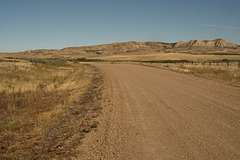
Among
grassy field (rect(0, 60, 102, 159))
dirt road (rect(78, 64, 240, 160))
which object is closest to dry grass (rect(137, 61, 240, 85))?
dirt road (rect(78, 64, 240, 160))

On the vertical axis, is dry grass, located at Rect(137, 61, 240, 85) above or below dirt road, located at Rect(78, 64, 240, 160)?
above

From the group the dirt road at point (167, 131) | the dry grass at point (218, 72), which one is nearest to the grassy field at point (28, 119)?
the dirt road at point (167, 131)

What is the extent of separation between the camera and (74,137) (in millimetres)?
4730

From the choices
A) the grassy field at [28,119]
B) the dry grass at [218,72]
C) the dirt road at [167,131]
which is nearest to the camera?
the dirt road at [167,131]

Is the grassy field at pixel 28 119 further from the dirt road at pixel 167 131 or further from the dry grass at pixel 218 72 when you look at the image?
the dry grass at pixel 218 72

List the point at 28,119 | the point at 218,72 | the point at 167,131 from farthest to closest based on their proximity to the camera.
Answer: the point at 218,72 → the point at 28,119 → the point at 167,131

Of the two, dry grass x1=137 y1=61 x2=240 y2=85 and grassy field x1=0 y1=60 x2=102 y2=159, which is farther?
dry grass x1=137 y1=61 x2=240 y2=85

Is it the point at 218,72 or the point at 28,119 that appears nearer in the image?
the point at 28,119

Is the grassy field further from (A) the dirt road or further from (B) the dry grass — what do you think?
(B) the dry grass

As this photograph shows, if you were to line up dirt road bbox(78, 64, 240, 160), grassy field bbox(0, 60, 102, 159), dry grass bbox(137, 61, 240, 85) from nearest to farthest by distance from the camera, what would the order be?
dirt road bbox(78, 64, 240, 160) → grassy field bbox(0, 60, 102, 159) → dry grass bbox(137, 61, 240, 85)

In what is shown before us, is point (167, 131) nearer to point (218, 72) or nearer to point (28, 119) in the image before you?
point (28, 119)

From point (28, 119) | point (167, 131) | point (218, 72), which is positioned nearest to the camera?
point (167, 131)

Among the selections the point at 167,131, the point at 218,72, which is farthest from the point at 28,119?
the point at 218,72

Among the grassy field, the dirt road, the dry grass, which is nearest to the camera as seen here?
the dirt road
